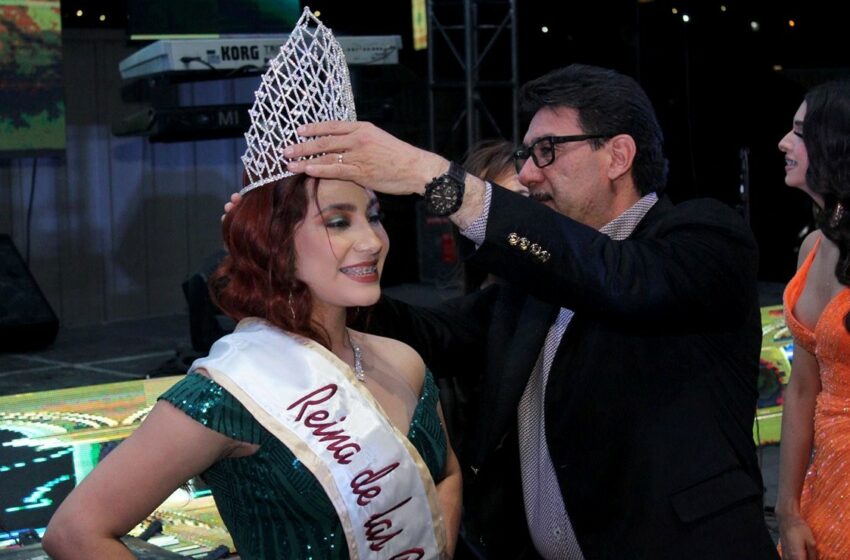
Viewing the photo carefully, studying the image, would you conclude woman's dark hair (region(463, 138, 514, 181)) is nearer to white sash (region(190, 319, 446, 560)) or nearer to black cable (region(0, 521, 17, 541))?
white sash (region(190, 319, 446, 560))

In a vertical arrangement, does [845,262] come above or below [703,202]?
below

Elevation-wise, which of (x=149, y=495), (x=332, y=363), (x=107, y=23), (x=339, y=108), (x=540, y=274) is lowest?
(x=149, y=495)

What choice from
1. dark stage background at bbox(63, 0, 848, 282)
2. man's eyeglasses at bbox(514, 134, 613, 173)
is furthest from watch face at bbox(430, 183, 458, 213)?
dark stage background at bbox(63, 0, 848, 282)

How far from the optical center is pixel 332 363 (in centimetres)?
157

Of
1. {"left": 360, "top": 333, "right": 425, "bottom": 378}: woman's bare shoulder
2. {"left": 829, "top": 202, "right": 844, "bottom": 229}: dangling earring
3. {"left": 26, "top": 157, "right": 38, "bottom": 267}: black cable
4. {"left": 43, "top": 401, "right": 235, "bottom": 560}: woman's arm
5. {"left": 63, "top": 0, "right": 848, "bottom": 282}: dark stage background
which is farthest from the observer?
{"left": 63, "top": 0, "right": 848, "bottom": 282}: dark stage background

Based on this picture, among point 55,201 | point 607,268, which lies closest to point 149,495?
point 607,268

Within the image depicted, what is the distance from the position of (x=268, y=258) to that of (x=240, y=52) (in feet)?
17.9

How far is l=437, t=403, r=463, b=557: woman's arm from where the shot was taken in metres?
1.64

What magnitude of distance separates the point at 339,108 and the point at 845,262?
1112mm

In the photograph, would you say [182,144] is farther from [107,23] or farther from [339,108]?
[339,108]

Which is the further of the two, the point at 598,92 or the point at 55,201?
the point at 55,201

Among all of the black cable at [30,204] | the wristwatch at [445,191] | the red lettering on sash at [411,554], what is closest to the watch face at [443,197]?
the wristwatch at [445,191]

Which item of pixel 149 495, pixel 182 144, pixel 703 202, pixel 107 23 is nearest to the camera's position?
pixel 149 495

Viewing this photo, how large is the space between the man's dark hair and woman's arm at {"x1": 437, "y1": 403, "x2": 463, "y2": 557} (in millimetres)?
520
